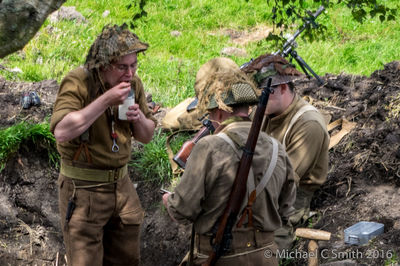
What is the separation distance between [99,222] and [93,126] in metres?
0.75

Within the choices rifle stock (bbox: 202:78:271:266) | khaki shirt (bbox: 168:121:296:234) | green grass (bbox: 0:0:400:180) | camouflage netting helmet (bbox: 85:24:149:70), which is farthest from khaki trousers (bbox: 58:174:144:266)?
green grass (bbox: 0:0:400:180)

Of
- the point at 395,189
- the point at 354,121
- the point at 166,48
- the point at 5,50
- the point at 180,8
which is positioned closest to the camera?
the point at 5,50

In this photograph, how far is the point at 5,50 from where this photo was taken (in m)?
3.46

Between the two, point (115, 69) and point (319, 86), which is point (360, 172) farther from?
point (115, 69)

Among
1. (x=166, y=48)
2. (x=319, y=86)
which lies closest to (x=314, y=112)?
(x=319, y=86)

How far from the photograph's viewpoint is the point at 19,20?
341 centimetres

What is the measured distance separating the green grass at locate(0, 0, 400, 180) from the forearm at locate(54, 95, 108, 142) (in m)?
3.09

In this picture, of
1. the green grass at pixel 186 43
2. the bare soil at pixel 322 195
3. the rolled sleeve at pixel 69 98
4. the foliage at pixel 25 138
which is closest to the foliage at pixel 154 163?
the bare soil at pixel 322 195

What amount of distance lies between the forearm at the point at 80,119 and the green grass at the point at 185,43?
3.09m

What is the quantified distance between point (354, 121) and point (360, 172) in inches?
42.5

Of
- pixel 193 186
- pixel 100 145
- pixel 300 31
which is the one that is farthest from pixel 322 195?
pixel 193 186

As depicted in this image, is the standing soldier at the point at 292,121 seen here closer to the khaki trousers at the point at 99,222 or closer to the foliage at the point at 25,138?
the khaki trousers at the point at 99,222

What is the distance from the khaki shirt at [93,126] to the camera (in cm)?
457

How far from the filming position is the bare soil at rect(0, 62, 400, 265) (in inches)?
227
